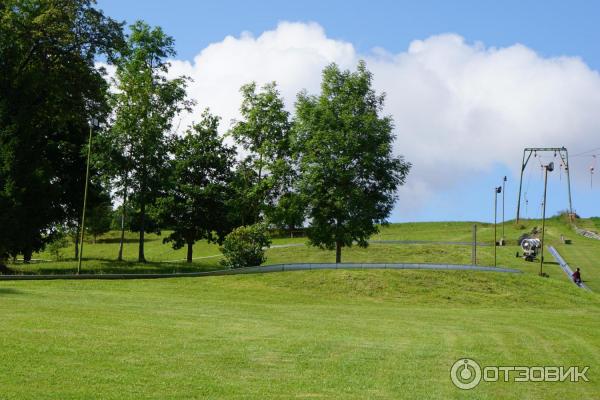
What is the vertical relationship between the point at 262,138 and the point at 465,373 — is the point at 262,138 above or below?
above

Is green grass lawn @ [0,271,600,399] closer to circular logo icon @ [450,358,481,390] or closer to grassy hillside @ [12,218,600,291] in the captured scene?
circular logo icon @ [450,358,481,390]

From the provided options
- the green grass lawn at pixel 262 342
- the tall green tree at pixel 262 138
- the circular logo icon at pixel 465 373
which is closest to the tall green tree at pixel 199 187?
the tall green tree at pixel 262 138

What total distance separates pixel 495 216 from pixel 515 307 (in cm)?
3047

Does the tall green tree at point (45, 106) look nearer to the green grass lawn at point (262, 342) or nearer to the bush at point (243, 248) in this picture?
the green grass lawn at point (262, 342)

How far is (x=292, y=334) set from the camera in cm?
2341

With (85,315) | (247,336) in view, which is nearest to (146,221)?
→ (85,315)

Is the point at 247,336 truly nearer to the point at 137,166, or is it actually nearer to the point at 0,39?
the point at 0,39

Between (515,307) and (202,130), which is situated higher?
(202,130)

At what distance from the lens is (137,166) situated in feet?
208

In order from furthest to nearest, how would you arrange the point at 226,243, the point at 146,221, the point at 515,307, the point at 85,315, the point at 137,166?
1. the point at 146,221
2. the point at 137,166
3. the point at 226,243
4. the point at 515,307
5. the point at 85,315

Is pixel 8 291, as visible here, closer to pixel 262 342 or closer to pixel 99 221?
pixel 262 342

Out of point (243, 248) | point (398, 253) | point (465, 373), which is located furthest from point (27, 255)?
point (465, 373)

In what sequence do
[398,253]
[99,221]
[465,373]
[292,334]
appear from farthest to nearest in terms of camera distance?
[99,221]
[398,253]
[292,334]
[465,373]

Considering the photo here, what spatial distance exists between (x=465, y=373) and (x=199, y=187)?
51.9m
